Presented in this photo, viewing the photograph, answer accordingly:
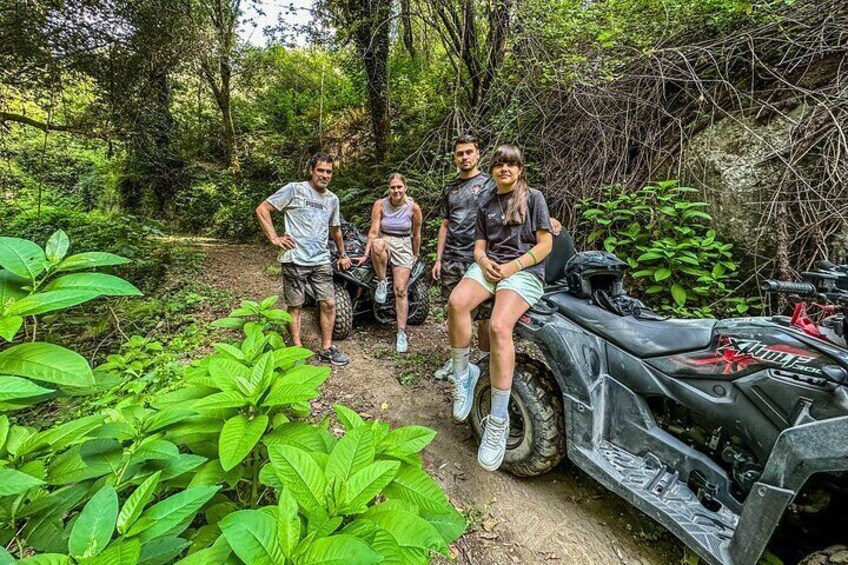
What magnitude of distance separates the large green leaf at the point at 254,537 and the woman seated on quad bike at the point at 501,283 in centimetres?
146

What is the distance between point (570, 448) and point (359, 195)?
661 cm

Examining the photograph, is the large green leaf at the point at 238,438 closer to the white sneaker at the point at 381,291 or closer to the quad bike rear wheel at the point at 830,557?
the quad bike rear wheel at the point at 830,557

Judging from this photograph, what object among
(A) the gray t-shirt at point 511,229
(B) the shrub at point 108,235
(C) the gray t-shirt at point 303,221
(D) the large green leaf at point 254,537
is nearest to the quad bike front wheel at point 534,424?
(A) the gray t-shirt at point 511,229

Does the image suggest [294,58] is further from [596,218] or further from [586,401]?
[586,401]

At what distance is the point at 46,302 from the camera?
2.74ft

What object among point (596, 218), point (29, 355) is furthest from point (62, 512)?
point (596, 218)

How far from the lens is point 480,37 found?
20.8ft

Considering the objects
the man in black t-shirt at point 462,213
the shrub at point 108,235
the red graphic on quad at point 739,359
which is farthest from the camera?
the shrub at point 108,235

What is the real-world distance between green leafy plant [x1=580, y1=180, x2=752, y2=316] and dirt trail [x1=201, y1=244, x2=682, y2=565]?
76.1 inches

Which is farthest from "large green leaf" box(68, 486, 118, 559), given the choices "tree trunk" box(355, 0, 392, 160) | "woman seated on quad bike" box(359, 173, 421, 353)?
"tree trunk" box(355, 0, 392, 160)

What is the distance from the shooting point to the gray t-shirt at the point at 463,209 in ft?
10.5

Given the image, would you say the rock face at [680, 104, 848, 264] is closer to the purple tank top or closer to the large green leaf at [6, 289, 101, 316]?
the purple tank top

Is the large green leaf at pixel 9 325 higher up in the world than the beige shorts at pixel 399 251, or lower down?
higher up

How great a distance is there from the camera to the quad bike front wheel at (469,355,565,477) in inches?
81.2
